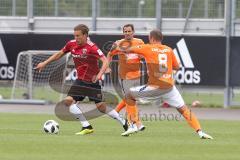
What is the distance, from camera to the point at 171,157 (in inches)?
486

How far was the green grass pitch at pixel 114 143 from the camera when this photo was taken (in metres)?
12.4

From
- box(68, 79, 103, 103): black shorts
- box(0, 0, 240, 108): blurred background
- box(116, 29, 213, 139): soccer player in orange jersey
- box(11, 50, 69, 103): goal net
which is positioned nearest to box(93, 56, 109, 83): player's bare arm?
box(68, 79, 103, 103): black shorts

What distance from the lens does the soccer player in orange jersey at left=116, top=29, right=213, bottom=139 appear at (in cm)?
1550

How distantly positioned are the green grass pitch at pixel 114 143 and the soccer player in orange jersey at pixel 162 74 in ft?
1.35

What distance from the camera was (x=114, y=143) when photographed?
1432cm

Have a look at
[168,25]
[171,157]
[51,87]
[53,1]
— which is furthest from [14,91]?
[171,157]

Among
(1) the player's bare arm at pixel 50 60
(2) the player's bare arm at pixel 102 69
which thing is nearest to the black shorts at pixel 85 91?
(2) the player's bare arm at pixel 102 69

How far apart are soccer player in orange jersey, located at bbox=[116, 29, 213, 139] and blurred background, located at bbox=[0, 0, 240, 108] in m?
10.4

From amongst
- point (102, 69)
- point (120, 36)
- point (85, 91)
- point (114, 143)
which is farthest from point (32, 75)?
point (114, 143)

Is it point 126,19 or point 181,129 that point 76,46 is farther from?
point 126,19

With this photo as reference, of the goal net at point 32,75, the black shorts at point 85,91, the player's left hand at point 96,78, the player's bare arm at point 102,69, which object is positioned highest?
the player's bare arm at point 102,69

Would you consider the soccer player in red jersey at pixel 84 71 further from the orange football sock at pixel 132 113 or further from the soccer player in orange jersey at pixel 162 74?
the soccer player in orange jersey at pixel 162 74

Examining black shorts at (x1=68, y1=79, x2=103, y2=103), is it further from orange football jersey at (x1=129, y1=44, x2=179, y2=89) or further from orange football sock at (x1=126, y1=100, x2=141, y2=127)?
orange football jersey at (x1=129, y1=44, x2=179, y2=89)

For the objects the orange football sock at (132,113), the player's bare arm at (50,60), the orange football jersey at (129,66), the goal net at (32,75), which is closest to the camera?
the player's bare arm at (50,60)
